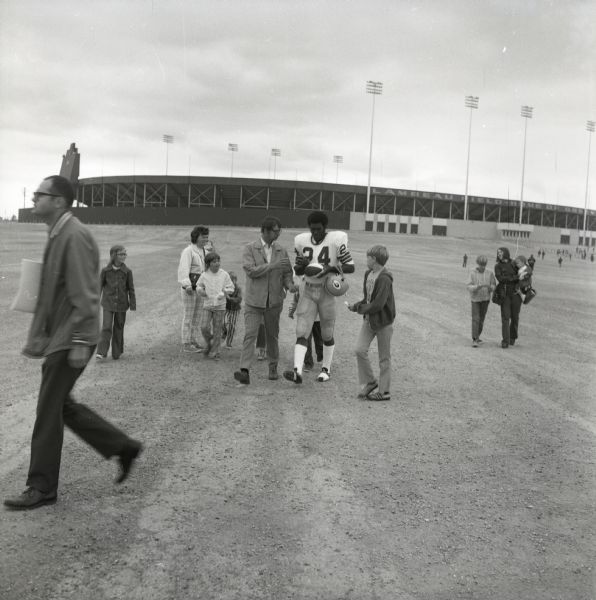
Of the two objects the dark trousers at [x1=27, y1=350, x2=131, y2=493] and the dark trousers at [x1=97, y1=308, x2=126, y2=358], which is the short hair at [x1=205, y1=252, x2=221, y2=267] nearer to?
the dark trousers at [x1=97, y1=308, x2=126, y2=358]

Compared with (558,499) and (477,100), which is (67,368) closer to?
(558,499)

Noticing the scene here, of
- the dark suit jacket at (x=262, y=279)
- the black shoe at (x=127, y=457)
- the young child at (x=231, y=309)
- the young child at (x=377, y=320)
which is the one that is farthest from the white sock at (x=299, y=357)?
the black shoe at (x=127, y=457)

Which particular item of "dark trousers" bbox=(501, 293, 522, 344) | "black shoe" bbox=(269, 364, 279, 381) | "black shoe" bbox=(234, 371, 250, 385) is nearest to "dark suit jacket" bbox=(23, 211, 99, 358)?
"black shoe" bbox=(234, 371, 250, 385)

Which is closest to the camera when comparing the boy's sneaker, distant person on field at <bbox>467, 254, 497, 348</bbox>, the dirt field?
the dirt field

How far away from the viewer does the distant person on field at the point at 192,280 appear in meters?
9.32

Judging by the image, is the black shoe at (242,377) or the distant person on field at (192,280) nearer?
the black shoe at (242,377)

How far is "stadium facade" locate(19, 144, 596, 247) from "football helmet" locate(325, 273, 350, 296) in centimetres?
6842

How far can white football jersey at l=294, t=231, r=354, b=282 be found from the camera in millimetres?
7559

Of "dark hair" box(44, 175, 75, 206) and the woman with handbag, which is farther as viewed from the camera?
the woman with handbag

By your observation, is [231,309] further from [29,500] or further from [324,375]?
[29,500]

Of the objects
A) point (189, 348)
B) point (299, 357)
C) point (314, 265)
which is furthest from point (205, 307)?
point (314, 265)

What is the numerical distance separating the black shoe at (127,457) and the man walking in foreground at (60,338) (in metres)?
0.06

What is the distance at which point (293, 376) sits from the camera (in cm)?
758

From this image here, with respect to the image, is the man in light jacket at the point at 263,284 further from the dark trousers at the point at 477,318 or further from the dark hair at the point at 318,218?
the dark trousers at the point at 477,318
